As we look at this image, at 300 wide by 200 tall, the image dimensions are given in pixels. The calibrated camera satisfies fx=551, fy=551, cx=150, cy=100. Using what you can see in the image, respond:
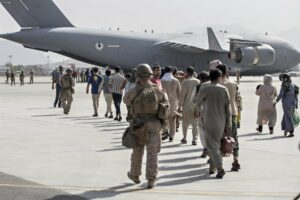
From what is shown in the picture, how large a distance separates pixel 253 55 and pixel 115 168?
3014cm

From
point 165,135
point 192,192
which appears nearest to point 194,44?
point 165,135

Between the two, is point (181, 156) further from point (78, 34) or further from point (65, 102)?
point (78, 34)

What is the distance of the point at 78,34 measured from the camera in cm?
4244

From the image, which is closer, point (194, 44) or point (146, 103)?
point (146, 103)

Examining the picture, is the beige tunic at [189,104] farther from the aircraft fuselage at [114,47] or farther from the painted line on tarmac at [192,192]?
the aircraft fuselage at [114,47]

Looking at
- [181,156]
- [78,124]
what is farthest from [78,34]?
[181,156]

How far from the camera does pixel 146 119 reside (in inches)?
327

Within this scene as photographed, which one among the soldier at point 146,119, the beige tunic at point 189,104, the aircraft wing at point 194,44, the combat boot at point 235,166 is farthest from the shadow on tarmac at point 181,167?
the aircraft wing at point 194,44

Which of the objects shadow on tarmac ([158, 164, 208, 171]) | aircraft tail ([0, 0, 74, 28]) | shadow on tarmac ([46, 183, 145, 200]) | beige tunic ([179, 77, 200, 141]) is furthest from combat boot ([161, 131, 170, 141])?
aircraft tail ([0, 0, 74, 28])

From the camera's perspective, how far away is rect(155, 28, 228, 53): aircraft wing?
43.5m

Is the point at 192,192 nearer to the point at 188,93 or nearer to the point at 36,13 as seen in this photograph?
the point at 188,93

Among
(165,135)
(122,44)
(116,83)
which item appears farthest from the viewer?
(122,44)

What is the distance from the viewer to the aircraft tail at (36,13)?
44.0 metres

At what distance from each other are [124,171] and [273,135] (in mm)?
6497
